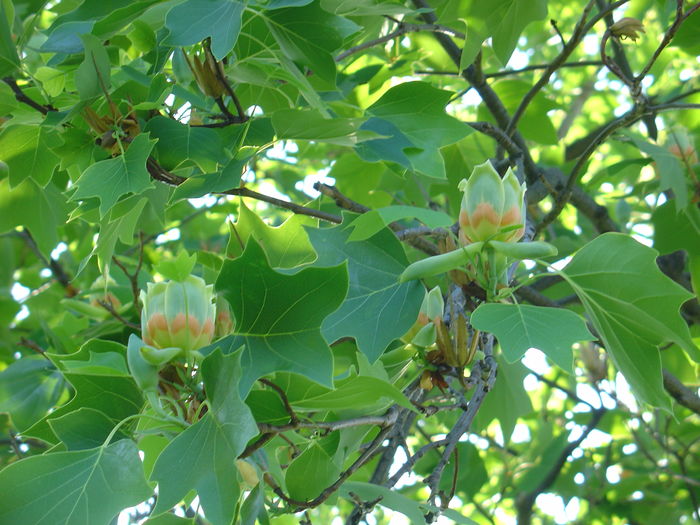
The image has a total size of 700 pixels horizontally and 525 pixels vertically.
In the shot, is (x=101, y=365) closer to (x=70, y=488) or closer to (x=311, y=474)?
(x=70, y=488)

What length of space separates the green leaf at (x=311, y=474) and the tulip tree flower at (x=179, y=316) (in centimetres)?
30

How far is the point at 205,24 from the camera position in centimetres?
141

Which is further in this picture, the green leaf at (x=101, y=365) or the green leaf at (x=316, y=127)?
the green leaf at (x=316, y=127)

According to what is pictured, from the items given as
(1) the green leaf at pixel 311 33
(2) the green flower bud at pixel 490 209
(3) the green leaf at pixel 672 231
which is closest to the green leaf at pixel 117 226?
(1) the green leaf at pixel 311 33

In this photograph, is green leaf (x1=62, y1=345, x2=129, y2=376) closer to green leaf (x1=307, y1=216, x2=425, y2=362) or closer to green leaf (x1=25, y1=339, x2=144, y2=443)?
green leaf (x1=25, y1=339, x2=144, y2=443)

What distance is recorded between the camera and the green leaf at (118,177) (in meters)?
1.48

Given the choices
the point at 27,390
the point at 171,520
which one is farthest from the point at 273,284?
the point at 27,390

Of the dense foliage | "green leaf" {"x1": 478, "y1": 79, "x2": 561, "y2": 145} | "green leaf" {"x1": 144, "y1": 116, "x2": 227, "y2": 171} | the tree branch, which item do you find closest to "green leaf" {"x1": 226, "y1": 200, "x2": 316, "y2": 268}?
the dense foliage

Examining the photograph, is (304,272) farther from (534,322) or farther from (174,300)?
(534,322)

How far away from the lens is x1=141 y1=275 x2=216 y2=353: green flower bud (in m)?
1.33

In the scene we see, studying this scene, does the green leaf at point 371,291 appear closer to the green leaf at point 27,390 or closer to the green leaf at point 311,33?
the green leaf at point 311,33

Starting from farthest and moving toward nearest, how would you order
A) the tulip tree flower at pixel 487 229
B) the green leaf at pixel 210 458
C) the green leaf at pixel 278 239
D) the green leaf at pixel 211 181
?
the green leaf at pixel 278 239 < the green leaf at pixel 211 181 < the tulip tree flower at pixel 487 229 < the green leaf at pixel 210 458

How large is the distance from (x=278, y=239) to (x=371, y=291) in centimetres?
27

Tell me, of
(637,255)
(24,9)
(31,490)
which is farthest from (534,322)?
(24,9)
